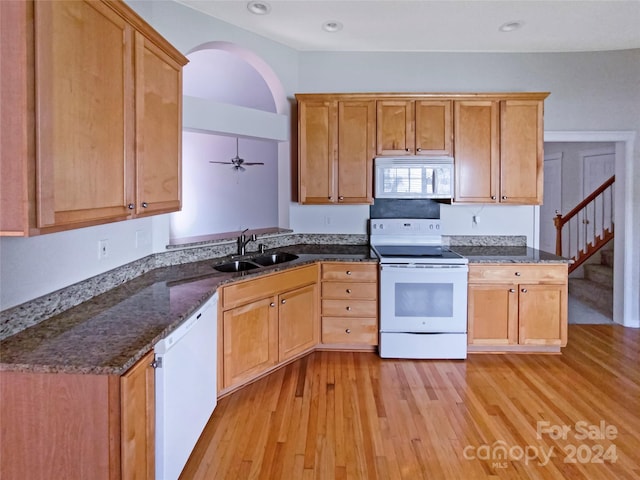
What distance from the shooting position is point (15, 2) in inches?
46.7

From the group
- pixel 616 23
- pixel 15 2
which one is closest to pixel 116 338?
pixel 15 2

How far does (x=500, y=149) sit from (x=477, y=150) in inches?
7.8

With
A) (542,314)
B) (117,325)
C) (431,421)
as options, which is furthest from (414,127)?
(117,325)

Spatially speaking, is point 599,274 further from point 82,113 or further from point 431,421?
point 82,113

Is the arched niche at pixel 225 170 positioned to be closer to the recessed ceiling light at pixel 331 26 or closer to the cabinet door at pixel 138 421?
the recessed ceiling light at pixel 331 26

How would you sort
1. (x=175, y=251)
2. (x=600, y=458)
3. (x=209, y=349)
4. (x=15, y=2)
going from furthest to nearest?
(x=175, y=251) < (x=209, y=349) < (x=600, y=458) < (x=15, y=2)

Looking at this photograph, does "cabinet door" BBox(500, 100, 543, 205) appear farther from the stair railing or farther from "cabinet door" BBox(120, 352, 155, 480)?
"cabinet door" BBox(120, 352, 155, 480)

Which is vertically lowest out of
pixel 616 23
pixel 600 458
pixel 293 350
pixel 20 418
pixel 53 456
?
pixel 600 458

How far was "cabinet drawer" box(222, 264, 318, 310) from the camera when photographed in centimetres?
261

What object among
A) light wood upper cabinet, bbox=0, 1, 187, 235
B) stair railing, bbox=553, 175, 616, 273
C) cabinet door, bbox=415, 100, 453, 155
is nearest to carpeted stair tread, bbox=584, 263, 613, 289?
stair railing, bbox=553, 175, 616, 273

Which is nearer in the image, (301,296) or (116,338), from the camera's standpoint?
(116,338)

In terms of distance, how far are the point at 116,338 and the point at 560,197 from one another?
7067 mm

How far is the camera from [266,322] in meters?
2.92

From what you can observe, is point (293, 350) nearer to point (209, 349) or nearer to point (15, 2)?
point (209, 349)
